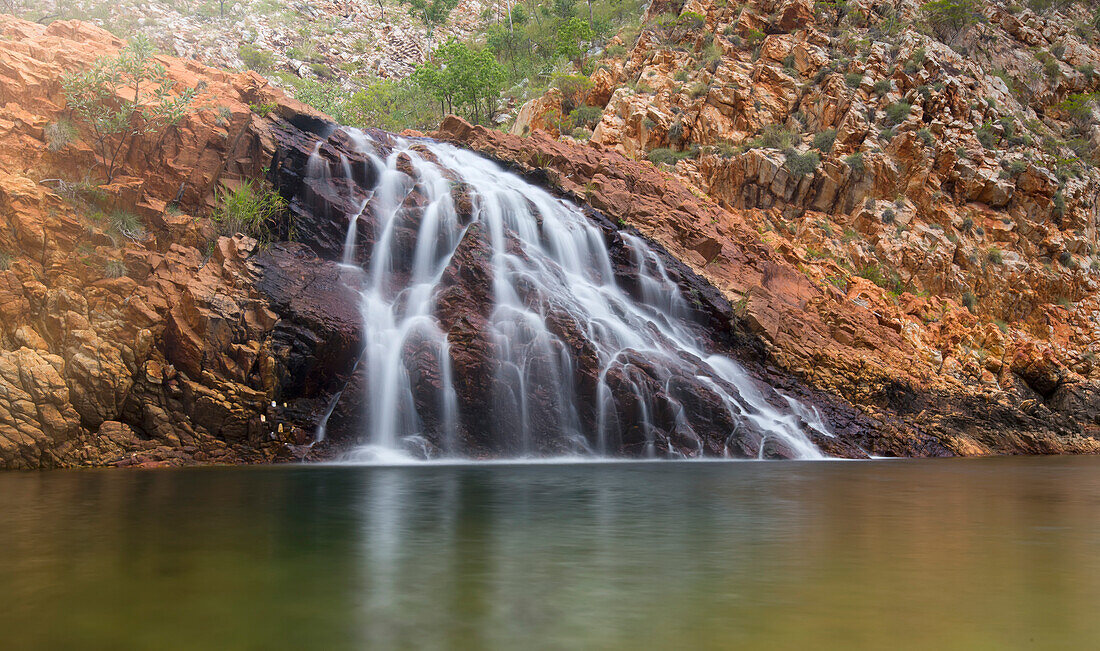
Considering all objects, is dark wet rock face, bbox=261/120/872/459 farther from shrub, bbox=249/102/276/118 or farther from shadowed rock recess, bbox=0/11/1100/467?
shrub, bbox=249/102/276/118

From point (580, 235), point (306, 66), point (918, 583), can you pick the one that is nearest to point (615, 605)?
point (918, 583)

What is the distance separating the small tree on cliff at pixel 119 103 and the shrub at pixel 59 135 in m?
0.49

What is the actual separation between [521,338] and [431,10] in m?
56.6

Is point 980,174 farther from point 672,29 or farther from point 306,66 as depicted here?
point 306,66

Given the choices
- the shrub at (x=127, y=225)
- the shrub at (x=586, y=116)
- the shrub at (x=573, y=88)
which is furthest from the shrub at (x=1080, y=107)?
the shrub at (x=127, y=225)

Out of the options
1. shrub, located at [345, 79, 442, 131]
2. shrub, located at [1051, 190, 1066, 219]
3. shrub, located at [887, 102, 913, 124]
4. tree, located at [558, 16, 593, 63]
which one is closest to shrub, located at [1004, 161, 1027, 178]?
shrub, located at [1051, 190, 1066, 219]

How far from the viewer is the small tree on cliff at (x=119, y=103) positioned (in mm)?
15875

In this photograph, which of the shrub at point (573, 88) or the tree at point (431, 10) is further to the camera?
the tree at point (431, 10)

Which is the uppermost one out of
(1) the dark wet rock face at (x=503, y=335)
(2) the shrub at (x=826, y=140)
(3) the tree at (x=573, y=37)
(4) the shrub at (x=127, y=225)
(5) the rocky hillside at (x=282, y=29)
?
(5) the rocky hillside at (x=282, y=29)

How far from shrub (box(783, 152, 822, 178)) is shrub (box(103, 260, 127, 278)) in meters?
23.6

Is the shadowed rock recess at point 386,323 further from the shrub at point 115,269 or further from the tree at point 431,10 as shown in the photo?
the tree at point 431,10

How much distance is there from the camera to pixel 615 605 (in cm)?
357

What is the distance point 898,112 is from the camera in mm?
27828

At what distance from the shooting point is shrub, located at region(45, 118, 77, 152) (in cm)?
1538
